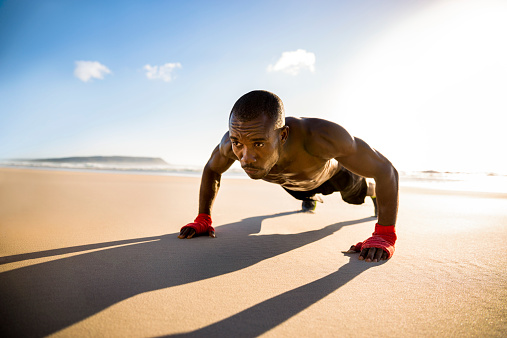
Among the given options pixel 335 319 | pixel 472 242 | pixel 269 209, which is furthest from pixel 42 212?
pixel 472 242

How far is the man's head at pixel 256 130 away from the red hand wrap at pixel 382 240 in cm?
93

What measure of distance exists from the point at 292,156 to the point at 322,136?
293 millimetres

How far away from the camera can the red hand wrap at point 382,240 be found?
6.89ft

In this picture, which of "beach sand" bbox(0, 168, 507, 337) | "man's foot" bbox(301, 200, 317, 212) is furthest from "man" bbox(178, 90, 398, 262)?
"man's foot" bbox(301, 200, 317, 212)

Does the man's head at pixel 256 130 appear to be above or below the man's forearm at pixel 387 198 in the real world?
above

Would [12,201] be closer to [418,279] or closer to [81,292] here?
[81,292]

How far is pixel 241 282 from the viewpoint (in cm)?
155

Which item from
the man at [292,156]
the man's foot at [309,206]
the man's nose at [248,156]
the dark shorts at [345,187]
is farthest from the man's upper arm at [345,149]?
the man's foot at [309,206]

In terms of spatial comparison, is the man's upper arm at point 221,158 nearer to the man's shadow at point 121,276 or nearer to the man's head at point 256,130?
the man's head at point 256,130

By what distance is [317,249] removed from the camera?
228 cm

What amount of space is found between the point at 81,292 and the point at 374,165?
2121 millimetres

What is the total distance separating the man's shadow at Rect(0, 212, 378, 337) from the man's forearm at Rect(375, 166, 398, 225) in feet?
1.85

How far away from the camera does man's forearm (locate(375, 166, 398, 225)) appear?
2.30 meters

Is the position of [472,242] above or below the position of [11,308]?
above
